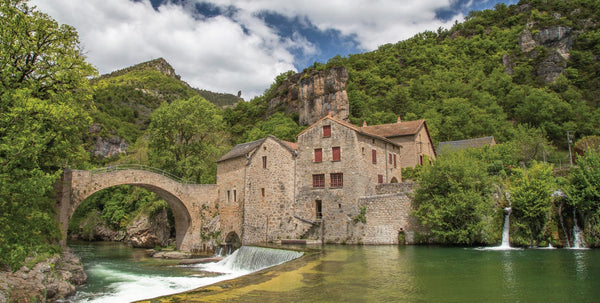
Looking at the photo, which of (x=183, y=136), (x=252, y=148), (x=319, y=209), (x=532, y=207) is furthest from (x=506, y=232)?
(x=183, y=136)

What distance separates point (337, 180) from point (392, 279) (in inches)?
613

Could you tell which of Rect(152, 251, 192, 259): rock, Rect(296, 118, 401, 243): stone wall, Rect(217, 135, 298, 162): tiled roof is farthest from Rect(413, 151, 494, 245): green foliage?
Rect(152, 251, 192, 259): rock

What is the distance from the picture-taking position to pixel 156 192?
99.3 feet

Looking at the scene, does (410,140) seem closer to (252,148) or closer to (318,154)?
(318,154)

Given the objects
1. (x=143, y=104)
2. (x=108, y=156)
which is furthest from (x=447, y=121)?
(x=143, y=104)

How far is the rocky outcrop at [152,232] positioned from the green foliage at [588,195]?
32.5 m

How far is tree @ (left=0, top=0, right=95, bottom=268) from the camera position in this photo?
9664 millimetres

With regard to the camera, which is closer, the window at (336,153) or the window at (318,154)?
the window at (336,153)

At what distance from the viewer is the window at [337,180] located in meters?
28.1

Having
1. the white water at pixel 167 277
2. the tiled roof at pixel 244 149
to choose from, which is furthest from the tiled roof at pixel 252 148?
the white water at pixel 167 277

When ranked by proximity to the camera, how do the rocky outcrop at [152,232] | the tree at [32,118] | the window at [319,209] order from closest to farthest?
the tree at [32,118] → the window at [319,209] → the rocky outcrop at [152,232]

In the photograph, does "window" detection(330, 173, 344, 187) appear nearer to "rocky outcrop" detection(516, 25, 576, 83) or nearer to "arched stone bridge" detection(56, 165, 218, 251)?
"arched stone bridge" detection(56, 165, 218, 251)

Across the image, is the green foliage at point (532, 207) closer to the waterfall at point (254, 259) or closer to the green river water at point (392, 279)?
the green river water at point (392, 279)

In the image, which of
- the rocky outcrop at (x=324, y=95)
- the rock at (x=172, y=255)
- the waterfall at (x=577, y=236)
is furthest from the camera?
the rocky outcrop at (x=324, y=95)
